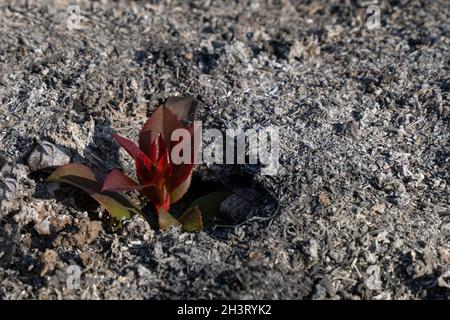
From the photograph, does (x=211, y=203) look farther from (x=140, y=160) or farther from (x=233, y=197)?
(x=140, y=160)

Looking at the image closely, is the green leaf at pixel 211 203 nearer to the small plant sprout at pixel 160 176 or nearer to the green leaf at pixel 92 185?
the small plant sprout at pixel 160 176

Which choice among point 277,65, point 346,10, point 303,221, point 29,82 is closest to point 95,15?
point 29,82

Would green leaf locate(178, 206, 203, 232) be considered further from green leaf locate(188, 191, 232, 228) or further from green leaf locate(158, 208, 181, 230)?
green leaf locate(188, 191, 232, 228)

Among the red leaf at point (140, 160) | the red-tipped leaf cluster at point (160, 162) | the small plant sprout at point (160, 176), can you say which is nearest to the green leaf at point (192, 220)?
the small plant sprout at point (160, 176)

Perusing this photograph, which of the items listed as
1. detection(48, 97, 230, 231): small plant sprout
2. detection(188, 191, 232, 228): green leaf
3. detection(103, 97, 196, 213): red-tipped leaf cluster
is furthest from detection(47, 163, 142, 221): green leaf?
detection(188, 191, 232, 228): green leaf

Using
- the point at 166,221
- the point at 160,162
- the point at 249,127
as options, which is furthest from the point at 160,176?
the point at 249,127

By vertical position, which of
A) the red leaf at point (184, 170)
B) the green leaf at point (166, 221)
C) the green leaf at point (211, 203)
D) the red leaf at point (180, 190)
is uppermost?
the red leaf at point (184, 170)
